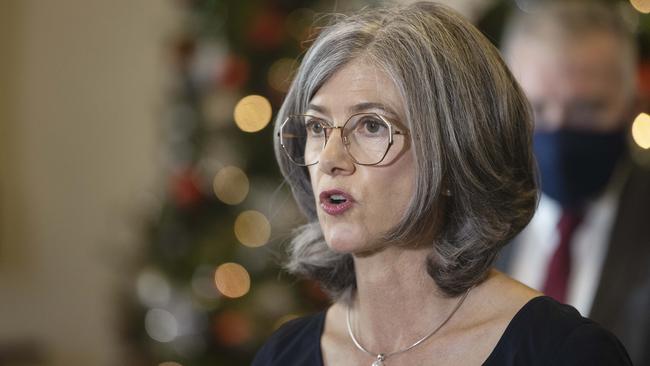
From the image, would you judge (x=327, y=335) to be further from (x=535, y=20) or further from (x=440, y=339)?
(x=535, y=20)

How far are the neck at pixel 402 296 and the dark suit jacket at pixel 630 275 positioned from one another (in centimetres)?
78

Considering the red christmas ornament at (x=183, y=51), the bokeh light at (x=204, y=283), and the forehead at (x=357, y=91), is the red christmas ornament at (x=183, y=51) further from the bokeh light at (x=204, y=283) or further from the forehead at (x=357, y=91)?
the forehead at (x=357, y=91)

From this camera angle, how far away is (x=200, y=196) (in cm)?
406

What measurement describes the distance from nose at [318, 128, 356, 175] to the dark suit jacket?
38.7 inches

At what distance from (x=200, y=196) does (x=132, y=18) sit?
2.22 meters

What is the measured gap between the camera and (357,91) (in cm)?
Result: 172

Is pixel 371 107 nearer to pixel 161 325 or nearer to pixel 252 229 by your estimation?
pixel 252 229

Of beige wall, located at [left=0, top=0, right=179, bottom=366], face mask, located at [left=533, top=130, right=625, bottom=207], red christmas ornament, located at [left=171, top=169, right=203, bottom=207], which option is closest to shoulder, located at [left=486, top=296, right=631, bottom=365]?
face mask, located at [left=533, top=130, right=625, bottom=207]

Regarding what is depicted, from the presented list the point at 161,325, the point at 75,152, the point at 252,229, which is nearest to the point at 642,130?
the point at 252,229

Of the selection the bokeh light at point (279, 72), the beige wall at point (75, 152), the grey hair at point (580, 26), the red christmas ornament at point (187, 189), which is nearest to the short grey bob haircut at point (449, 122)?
the grey hair at point (580, 26)

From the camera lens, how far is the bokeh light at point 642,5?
9.57 ft

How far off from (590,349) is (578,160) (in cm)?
125

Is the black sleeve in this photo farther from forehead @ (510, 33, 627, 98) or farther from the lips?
forehead @ (510, 33, 627, 98)

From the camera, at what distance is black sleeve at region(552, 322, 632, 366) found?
5.15 ft
